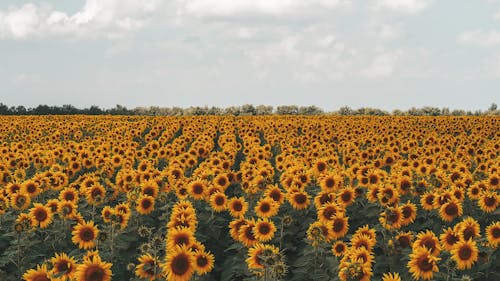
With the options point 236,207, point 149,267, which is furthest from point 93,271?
point 236,207

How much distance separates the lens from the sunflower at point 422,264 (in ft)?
19.1

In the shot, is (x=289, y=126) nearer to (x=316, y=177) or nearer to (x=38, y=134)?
(x=38, y=134)

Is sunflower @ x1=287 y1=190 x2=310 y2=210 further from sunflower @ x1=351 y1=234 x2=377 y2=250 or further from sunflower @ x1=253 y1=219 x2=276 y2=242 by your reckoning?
sunflower @ x1=351 y1=234 x2=377 y2=250

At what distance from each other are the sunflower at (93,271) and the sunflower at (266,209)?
310 centimetres

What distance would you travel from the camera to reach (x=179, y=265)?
18.0 ft

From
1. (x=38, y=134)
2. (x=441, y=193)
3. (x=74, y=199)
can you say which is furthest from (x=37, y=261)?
(x=38, y=134)

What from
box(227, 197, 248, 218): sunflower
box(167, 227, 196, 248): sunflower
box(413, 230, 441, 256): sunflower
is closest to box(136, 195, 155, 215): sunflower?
box(227, 197, 248, 218): sunflower

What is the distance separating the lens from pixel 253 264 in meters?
6.09

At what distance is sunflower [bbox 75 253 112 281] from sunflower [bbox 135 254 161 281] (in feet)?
1.08

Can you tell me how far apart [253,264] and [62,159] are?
401 inches

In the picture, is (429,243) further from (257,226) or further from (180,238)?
(180,238)

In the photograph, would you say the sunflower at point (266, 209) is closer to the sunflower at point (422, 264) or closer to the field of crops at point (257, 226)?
the field of crops at point (257, 226)

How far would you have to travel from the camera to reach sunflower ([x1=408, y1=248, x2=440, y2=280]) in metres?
5.83

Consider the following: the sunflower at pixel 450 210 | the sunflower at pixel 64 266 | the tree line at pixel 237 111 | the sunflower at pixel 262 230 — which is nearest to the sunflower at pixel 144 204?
the sunflower at pixel 262 230
